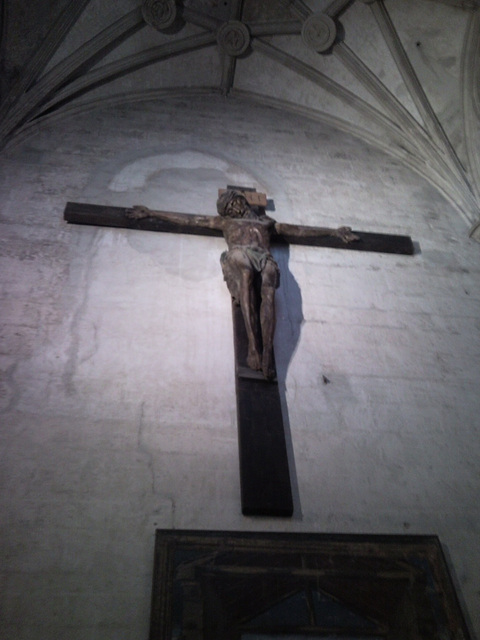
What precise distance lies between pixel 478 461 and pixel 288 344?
67.3 inches

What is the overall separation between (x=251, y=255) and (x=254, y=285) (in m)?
0.31

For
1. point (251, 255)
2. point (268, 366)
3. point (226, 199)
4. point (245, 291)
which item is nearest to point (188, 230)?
point (226, 199)

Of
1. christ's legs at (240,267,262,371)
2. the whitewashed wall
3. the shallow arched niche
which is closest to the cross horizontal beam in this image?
the whitewashed wall

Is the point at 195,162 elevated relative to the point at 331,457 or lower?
elevated

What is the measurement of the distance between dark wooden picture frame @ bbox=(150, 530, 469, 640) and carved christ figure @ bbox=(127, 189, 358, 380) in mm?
1311

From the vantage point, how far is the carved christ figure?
4336 mm

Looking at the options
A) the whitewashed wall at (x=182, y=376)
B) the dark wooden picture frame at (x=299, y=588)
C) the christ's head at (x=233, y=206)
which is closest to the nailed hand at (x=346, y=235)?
the whitewashed wall at (x=182, y=376)

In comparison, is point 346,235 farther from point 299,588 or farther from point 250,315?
point 299,588

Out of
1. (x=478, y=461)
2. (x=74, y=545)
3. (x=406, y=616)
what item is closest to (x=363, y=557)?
(x=406, y=616)

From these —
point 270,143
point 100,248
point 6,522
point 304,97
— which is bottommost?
point 6,522

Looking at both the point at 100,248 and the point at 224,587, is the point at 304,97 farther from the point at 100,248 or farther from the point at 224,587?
the point at 224,587

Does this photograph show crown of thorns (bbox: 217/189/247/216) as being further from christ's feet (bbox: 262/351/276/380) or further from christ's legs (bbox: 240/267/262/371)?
christ's feet (bbox: 262/351/276/380)

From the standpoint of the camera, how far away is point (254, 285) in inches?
182

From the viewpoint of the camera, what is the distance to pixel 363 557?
3398 mm
